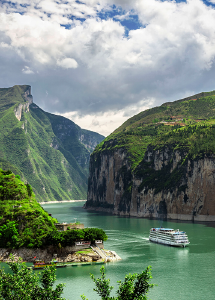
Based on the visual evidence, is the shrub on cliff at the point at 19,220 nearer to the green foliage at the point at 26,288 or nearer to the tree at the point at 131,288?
the green foliage at the point at 26,288

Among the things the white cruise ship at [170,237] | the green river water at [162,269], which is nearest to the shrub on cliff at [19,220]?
the green river water at [162,269]

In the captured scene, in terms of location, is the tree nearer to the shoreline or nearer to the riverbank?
the shoreline

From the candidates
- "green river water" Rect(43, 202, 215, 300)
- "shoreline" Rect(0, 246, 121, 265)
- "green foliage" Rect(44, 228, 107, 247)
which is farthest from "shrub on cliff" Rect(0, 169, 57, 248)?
"green river water" Rect(43, 202, 215, 300)

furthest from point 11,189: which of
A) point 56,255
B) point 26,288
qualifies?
point 26,288

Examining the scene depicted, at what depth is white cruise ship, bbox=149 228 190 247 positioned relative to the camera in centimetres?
12369

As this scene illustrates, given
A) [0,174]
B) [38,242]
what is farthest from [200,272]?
[0,174]

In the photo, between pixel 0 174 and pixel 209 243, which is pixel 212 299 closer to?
pixel 209 243

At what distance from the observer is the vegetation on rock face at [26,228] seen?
93.7 meters

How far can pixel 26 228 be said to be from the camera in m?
96.6

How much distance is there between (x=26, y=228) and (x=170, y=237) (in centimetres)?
5214

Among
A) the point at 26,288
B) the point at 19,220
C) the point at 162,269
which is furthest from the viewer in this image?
the point at 19,220

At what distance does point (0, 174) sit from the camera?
11500 centimetres

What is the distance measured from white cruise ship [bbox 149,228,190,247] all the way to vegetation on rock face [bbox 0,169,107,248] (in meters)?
33.5

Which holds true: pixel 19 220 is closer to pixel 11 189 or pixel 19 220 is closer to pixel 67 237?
pixel 11 189
